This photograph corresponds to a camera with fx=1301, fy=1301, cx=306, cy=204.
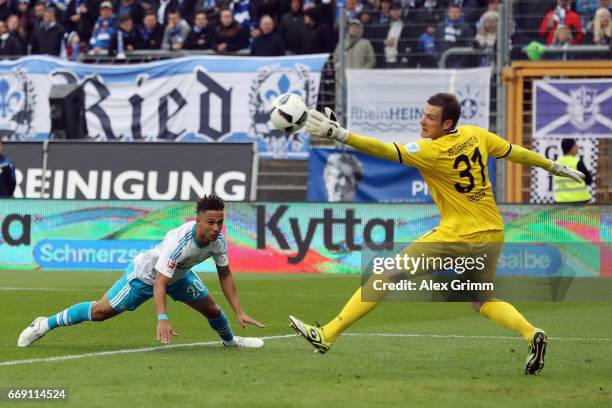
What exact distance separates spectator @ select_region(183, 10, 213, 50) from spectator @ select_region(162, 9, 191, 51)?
0.16 m

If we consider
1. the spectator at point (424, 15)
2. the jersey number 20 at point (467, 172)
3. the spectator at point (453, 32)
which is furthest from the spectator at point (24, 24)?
the jersey number 20 at point (467, 172)

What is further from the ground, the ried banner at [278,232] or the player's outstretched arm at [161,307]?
the player's outstretched arm at [161,307]

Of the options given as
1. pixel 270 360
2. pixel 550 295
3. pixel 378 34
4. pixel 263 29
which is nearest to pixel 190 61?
pixel 263 29

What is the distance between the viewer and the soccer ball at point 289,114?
9703 mm

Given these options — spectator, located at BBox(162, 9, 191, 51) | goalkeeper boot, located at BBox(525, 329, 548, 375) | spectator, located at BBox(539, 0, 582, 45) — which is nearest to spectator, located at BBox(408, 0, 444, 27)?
spectator, located at BBox(539, 0, 582, 45)

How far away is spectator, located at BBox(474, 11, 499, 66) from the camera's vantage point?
76.7ft

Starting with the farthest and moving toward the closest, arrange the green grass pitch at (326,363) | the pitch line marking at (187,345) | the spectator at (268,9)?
the spectator at (268,9) < the pitch line marking at (187,345) < the green grass pitch at (326,363)

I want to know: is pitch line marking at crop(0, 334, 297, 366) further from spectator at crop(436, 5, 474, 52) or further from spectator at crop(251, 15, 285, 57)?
spectator at crop(251, 15, 285, 57)

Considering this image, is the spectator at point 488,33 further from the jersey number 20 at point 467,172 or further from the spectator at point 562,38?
the jersey number 20 at point 467,172

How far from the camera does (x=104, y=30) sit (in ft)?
90.1

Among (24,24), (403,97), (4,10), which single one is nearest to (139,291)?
(403,97)

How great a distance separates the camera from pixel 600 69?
23.2 m

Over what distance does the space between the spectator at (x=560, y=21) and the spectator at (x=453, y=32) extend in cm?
134

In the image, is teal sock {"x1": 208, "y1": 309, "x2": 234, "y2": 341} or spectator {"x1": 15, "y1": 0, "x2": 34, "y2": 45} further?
spectator {"x1": 15, "y1": 0, "x2": 34, "y2": 45}
